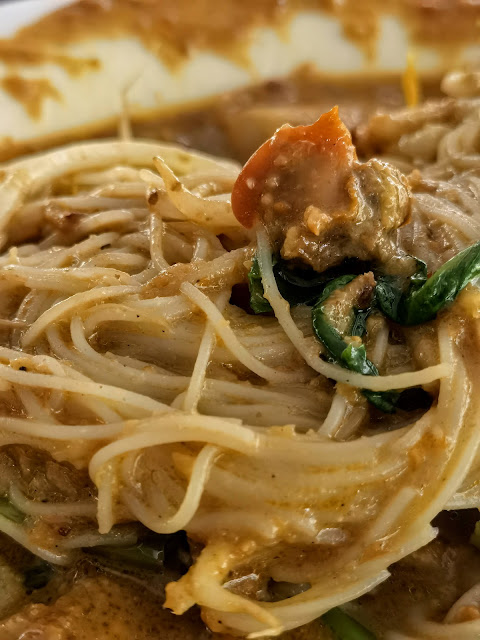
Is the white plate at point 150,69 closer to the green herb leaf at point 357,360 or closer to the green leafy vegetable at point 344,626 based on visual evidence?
the green herb leaf at point 357,360

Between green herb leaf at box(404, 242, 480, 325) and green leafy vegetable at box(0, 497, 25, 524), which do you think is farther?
green leafy vegetable at box(0, 497, 25, 524)

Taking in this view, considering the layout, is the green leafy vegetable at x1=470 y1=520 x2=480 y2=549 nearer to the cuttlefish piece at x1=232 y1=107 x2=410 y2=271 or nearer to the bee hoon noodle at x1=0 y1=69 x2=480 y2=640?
the bee hoon noodle at x1=0 y1=69 x2=480 y2=640

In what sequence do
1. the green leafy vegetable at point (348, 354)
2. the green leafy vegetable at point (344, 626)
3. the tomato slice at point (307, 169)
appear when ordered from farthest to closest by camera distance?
1. the tomato slice at point (307, 169)
2. the green leafy vegetable at point (344, 626)
3. the green leafy vegetable at point (348, 354)

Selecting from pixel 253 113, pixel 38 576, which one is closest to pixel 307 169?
pixel 38 576

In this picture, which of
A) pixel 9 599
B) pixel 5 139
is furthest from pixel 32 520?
pixel 5 139

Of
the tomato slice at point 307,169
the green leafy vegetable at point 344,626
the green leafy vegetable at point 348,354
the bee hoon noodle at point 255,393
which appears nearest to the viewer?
the bee hoon noodle at point 255,393

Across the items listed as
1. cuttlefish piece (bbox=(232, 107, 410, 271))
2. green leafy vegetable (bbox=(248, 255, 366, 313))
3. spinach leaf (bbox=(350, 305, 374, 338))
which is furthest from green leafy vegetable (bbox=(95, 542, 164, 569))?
cuttlefish piece (bbox=(232, 107, 410, 271))

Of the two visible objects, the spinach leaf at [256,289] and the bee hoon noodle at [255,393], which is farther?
the spinach leaf at [256,289]

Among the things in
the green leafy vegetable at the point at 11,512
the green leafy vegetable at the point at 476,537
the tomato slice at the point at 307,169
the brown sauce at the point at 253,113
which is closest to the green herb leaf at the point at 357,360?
the tomato slice at the point at 307,169
